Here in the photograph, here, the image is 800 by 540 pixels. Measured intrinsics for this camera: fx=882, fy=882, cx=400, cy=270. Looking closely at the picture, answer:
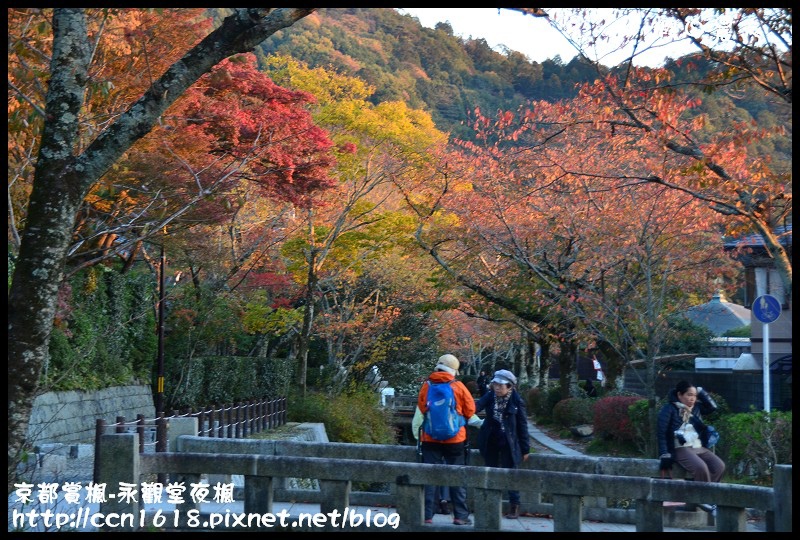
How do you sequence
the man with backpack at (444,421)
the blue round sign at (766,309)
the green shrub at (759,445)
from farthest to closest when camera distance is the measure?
the blue round sign at (766,309)
the green shrub at (759,445)
the man with backpack at (444,421)

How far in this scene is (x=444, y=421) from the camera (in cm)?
912

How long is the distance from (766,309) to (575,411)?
14.2 metres

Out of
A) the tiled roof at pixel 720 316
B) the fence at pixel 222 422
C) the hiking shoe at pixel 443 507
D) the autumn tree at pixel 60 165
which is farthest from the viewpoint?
the tiled roof at pixel 720 316

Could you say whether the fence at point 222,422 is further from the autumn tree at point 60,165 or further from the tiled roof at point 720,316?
the tiled roof at point 720,316

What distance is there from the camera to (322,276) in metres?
30.8

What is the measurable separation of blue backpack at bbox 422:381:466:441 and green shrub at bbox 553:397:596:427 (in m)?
20.6

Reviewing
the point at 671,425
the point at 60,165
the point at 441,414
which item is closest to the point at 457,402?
the point at 441,414

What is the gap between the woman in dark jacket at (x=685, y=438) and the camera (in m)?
9.21

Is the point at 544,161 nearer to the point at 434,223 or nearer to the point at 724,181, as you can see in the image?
the point at 434,223

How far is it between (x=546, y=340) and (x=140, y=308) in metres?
12.1

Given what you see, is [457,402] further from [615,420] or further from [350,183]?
[350,183]

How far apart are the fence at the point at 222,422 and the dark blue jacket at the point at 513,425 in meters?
5.58

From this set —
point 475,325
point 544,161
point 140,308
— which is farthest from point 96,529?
point 475,325

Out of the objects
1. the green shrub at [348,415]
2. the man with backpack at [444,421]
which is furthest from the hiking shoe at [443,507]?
the green shrub at [348,415]
